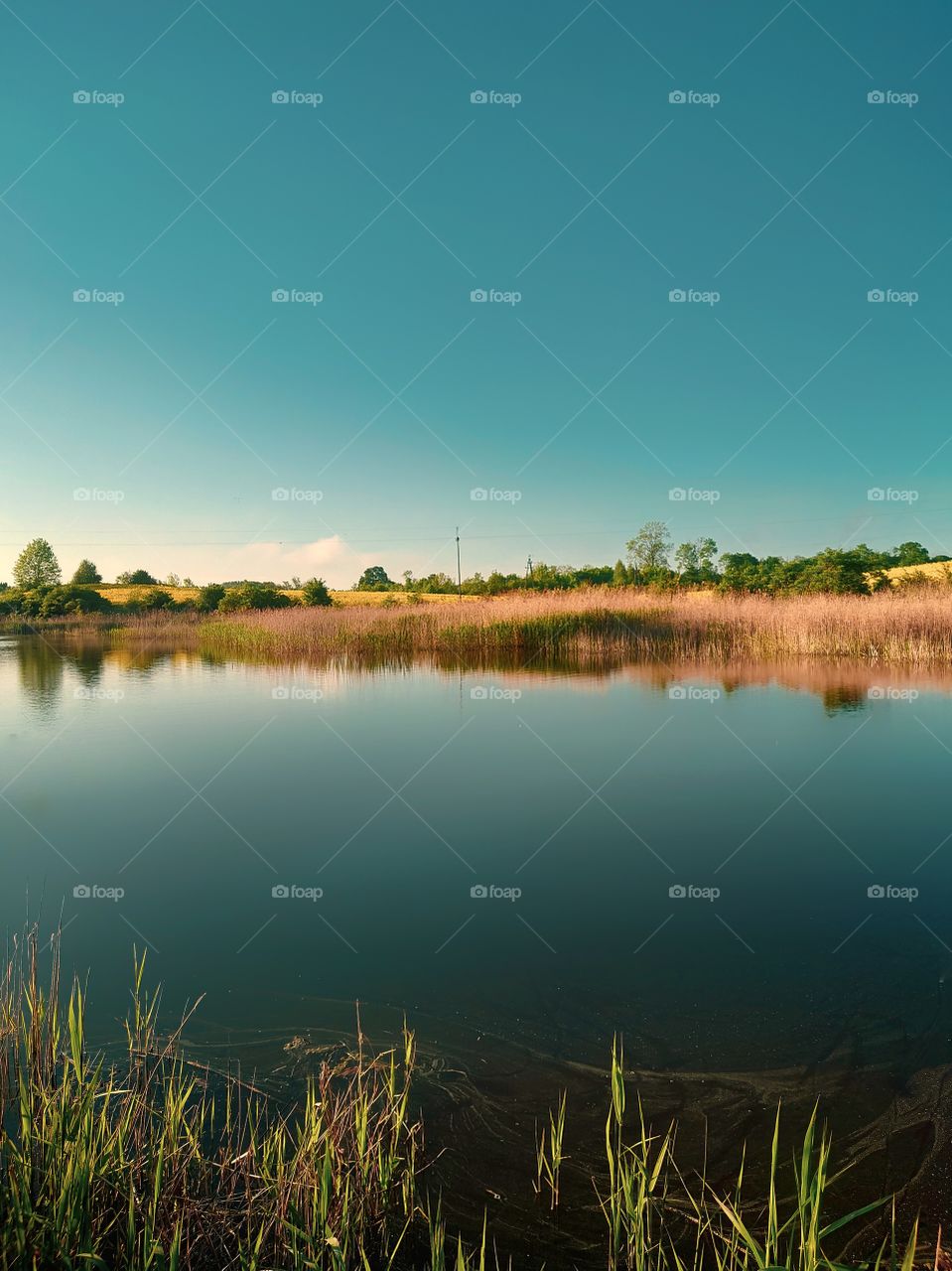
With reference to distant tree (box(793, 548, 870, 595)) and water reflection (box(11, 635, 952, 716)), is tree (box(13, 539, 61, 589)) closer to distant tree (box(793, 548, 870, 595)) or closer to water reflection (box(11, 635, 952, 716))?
water reflection (box(11, 635, 952, 716))

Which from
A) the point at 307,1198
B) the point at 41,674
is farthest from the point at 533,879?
the point at 41,674

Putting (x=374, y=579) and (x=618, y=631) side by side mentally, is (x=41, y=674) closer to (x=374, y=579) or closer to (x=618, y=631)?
(x=618, y=631)

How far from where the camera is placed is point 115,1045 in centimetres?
342

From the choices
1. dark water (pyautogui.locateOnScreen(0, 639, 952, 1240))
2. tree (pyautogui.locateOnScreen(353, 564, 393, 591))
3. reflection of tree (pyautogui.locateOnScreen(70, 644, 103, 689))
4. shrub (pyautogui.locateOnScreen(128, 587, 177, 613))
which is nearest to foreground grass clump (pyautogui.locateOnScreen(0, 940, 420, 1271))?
dark water (pyautogui.locateOnScreen(0, 639, 952, 1240))

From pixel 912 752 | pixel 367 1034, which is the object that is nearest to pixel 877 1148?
pixel 367 1034

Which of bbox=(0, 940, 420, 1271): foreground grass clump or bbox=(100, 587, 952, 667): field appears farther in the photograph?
bbox=(100, 587, 952, 667): field

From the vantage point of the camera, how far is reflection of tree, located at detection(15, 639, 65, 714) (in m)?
14.0

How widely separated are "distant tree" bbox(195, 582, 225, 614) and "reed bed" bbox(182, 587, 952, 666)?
42.1 feet

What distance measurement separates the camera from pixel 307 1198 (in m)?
Answer: 2.33

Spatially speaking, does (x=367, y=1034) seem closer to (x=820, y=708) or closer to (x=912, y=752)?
(x=912, y=752)

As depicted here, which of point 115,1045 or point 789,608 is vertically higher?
point 789,608

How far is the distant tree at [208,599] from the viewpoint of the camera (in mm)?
36963

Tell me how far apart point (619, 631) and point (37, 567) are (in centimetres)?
2919

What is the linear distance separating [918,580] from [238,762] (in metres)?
30.5
